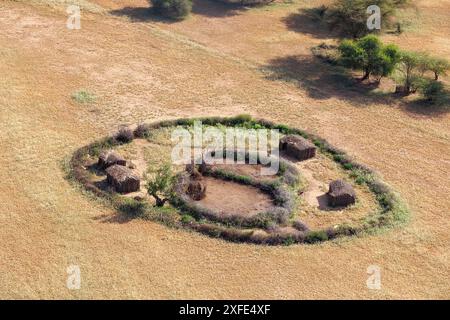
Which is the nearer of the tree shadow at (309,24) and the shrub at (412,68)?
the shrub at (412,68)

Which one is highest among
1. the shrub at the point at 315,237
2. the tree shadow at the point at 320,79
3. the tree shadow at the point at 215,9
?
the tree shadow at the point at 215,9

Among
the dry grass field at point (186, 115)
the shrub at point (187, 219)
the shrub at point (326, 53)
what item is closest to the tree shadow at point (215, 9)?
the dry grass field at point (186, 115)

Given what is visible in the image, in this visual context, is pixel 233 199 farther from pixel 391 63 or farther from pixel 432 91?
pixel 432 91

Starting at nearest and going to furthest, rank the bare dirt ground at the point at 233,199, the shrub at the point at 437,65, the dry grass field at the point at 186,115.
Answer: the dry grass field at the point at 186,115 < the bare dirt ground at the point at 233,199 < the shrub at the point at 437,65

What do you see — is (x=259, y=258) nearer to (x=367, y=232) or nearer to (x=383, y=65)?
(x=367, y=232)

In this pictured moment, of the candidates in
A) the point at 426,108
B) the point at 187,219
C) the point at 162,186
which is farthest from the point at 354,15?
the point at 187,219

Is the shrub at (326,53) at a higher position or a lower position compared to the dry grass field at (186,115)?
higher

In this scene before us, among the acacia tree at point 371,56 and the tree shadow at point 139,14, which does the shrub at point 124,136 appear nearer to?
the acacia tree at point 371,56

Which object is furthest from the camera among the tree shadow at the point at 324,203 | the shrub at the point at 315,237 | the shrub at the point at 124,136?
the shrub at the point at 124,136
